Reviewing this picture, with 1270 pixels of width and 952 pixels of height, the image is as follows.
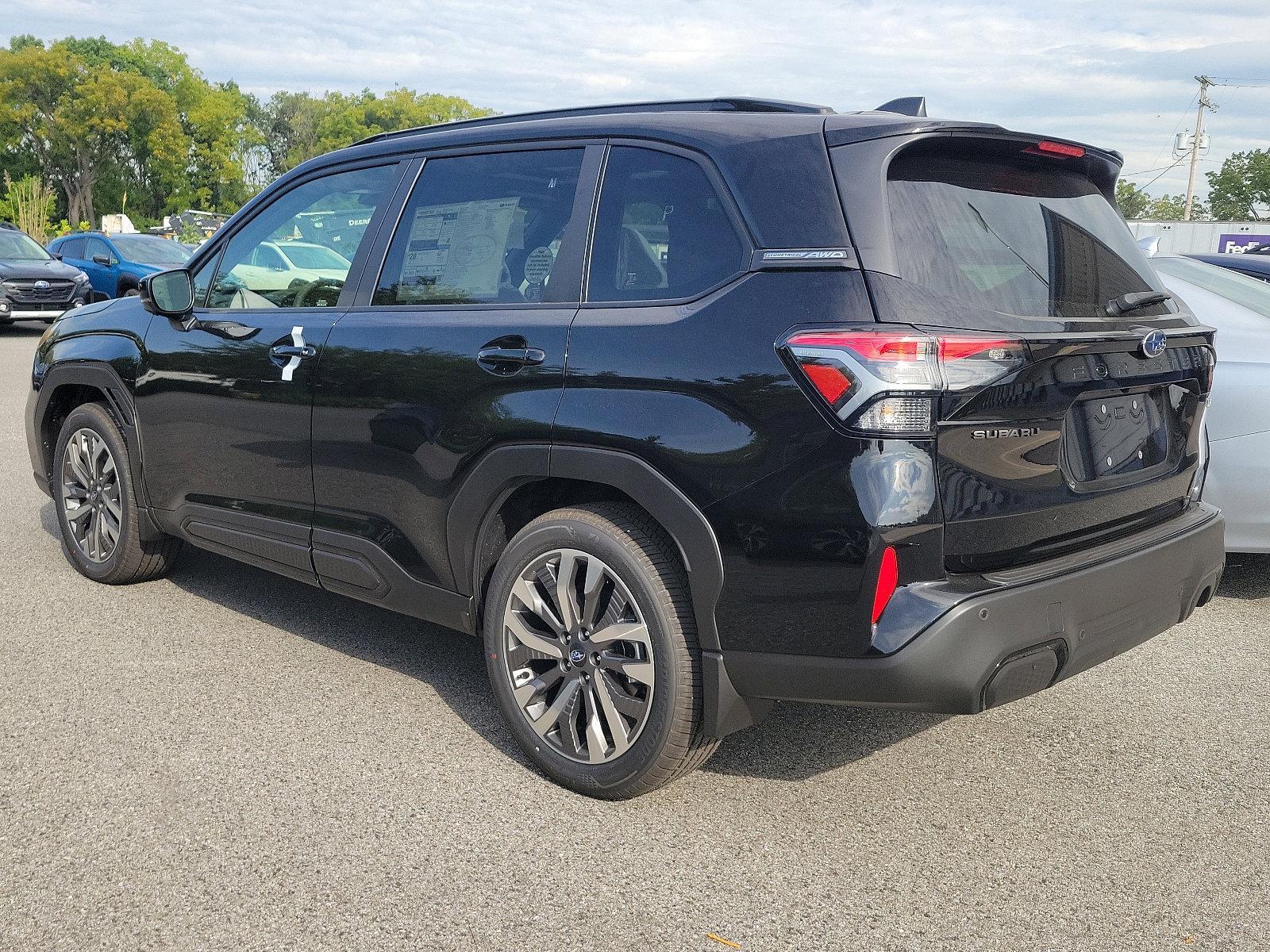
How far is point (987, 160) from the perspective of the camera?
10.4 ft

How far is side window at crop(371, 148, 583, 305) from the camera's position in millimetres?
3568

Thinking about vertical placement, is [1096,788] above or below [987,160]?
below

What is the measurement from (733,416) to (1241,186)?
7462 centimetres

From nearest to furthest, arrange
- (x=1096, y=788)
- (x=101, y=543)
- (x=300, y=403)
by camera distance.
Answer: (x=1096, y=788), (x=300, y=403), (x=101, y=543)

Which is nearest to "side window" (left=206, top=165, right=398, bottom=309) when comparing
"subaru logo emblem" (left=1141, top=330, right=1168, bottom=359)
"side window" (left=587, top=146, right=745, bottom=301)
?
"side window" (left=587, top=146, right=745, bottom=301)

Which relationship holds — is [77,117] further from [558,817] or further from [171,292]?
[558,817]

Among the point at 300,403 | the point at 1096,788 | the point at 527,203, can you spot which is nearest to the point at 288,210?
the point at 300,403

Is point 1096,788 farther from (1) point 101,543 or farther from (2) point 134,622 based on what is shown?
(1) point 101,543

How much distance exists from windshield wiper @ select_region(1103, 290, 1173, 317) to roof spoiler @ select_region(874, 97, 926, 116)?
76 cm

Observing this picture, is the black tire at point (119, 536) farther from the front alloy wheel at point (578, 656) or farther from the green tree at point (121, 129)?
the green tree at point (121, 129)

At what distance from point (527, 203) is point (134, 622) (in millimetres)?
2517

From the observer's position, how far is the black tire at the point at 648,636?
3.12 meters

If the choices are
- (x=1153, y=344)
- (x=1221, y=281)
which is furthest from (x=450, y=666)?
(x=1221, y=281)

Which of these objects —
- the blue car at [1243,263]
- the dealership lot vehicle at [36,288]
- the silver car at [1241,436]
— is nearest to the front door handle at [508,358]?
the silver car at [1241,436]
